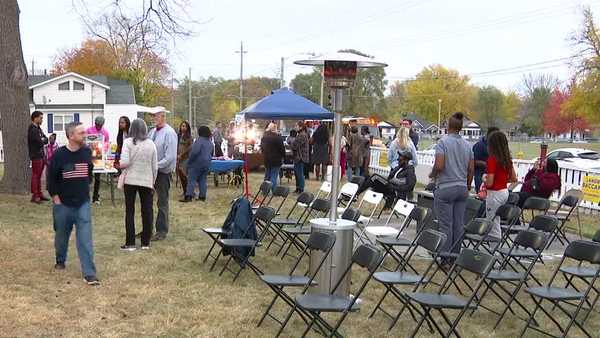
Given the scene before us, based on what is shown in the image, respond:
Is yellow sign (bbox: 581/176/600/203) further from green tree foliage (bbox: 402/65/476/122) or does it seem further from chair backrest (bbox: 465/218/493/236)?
green tree foliage (bbox: 402/65/476/122)

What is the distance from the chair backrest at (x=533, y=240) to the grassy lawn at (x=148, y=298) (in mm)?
644

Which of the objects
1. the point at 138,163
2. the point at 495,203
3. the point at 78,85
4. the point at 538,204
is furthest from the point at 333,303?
the point at 78,85

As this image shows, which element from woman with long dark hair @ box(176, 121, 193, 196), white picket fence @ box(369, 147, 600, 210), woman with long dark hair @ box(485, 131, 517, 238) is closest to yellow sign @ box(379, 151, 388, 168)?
white picket fence @ box(369, 147, 600, 210)

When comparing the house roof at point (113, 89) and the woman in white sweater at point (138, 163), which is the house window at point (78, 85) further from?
the woman in white sweater at point (138, 163)

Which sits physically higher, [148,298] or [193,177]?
[193,177]

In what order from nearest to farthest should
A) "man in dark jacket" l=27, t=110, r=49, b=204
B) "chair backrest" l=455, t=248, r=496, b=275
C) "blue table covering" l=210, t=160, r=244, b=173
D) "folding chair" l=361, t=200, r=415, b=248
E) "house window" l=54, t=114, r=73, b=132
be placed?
"chair backrest" l=455, t=248, r=496, b=275
"folding chair" l=361, t=200, r=415, b=248
"man in dark jacket" l=27, t=110, r=49, b=204
"blue table covering" l=210, t=160, r=244, b=173
"house window" l=54, t=114, r=73, b=132

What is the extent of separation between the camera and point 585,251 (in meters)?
4.75

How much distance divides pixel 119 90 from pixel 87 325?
39.6 metres

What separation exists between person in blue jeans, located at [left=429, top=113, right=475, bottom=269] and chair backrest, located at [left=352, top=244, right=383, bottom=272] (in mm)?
1977

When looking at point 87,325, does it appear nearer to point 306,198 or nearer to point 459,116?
point 306,198

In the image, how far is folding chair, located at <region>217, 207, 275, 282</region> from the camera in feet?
20.2

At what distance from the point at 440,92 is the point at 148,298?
78.8m

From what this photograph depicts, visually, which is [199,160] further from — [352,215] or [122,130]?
[352,215]

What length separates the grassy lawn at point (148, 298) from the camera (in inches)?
189
